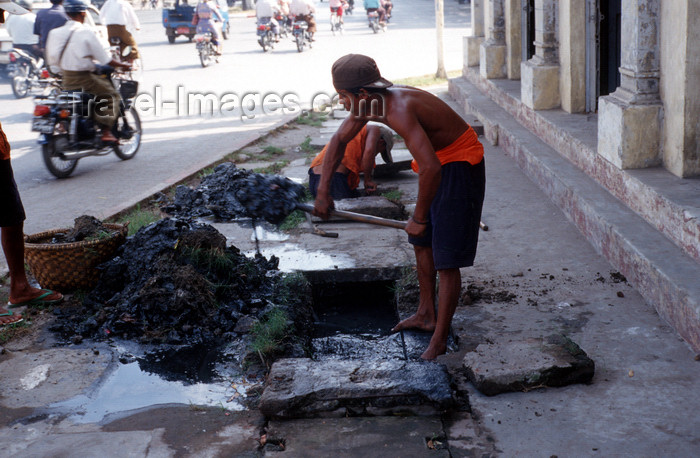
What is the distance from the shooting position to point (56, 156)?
29.6ft

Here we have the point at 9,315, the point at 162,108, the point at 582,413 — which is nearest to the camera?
the point at 582,413

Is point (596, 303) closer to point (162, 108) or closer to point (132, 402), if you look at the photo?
point (132, 402)

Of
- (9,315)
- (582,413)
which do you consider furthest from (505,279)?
(9,315)

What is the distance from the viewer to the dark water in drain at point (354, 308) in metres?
5.11

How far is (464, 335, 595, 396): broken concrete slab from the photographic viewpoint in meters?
3.63

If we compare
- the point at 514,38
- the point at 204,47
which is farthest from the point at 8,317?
the point at 204,47

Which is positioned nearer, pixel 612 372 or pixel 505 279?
pixel 612 372

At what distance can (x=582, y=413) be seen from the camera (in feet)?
11.2

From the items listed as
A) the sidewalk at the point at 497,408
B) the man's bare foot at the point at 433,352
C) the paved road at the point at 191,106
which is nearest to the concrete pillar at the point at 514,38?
the paved road at the point at 191,106

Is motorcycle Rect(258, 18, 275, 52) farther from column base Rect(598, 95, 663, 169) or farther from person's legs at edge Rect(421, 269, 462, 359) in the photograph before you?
person's legs at edge Rect(421, 269, 462, 359)

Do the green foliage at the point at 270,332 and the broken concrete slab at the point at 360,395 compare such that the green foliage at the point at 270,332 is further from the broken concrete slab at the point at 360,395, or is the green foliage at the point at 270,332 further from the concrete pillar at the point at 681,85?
the concrete pillar at the point at 681,85

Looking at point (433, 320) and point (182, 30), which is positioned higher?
point (182, 30)

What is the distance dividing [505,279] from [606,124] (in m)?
1.54

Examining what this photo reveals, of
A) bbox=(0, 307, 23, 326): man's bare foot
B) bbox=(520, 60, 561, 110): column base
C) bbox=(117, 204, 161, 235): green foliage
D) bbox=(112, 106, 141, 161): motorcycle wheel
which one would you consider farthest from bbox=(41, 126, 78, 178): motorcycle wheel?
bbox=(520, 60, 561, 110): column base
